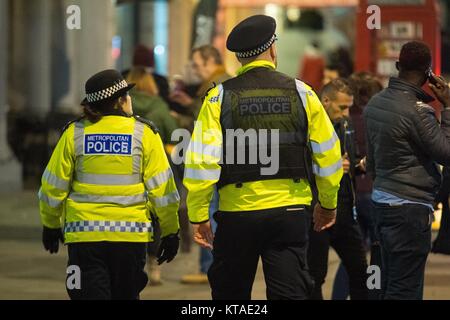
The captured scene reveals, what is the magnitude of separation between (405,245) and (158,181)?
1547mm

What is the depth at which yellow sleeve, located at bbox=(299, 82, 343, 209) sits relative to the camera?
266 inches

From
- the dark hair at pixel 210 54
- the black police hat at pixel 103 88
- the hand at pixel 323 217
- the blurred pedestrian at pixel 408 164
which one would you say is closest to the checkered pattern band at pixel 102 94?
the black police hat at pixel 103 88

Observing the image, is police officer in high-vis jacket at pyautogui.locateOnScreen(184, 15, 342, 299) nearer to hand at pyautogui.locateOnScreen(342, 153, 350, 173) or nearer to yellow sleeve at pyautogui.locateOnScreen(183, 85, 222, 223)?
yellow sleeve at pyautogui.locateOnScreen(183, 85, 222, 223)

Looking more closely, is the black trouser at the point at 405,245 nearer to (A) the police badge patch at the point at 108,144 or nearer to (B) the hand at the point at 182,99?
(A) the police badge patch at the point at 108,144

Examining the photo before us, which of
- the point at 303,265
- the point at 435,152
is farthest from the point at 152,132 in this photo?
the point at 435,152

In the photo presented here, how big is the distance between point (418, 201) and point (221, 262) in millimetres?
1411

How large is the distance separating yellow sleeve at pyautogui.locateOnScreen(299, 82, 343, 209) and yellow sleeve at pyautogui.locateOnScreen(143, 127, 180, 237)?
82 centimetres

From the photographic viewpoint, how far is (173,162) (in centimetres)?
1108

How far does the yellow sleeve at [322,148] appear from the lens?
6.77m

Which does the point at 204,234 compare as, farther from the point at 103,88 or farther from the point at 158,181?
the point at 103,88

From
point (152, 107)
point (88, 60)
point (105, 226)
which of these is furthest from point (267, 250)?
point (88, 60)

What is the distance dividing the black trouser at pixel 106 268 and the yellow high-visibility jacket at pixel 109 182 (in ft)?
0.16

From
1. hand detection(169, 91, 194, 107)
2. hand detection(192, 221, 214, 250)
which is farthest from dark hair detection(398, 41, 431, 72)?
hand detection(169, 91, 194, 107)

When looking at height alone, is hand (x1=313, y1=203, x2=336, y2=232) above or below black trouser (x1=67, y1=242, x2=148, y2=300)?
above
